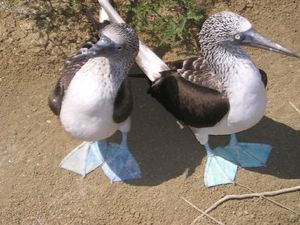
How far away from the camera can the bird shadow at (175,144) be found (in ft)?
16.4

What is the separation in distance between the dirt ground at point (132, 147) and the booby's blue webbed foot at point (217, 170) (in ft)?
0.23

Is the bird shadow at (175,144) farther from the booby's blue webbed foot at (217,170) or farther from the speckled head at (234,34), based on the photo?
the speckled head at (234,34)

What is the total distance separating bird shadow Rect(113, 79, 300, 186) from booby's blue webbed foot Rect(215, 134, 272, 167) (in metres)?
0.07

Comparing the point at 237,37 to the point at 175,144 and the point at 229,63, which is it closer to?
the point at 229,63

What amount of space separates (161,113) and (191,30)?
1.06 meters

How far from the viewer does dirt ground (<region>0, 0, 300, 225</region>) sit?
4754 millimetres

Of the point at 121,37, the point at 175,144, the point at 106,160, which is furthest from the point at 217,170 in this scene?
the point at 121,37

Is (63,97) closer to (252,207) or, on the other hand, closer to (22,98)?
(22,98)

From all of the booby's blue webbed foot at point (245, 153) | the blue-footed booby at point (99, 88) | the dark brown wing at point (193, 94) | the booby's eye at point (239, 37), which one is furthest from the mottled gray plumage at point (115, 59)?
the booby's blue webbed foot at point (245, 153)

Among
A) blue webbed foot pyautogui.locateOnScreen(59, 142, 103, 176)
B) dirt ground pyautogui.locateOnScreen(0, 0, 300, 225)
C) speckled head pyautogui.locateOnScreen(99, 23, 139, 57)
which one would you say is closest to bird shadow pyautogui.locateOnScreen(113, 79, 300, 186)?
dirt ground pyautogui.locateOnScreen(0, 0, 300, 225)

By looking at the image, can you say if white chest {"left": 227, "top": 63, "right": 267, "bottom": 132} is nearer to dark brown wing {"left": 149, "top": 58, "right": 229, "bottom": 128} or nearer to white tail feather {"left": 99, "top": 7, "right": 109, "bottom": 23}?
dark brown wing {"left": 149, "top": 58, "right": 229, "bottom": 128}

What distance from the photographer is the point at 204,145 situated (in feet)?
16.7

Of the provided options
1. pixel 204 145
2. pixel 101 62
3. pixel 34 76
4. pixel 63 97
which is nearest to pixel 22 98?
pixel 34 76

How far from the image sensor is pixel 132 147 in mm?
5148
